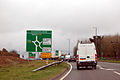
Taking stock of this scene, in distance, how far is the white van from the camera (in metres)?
26.5

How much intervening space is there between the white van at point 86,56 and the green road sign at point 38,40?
4.20 metres

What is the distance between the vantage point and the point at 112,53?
303 ft

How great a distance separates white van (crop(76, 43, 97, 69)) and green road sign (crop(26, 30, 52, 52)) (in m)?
4.20

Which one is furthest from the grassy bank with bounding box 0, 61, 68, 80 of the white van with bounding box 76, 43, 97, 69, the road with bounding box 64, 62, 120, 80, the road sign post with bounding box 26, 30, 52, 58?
the road sign post with bounding box 26, 30, 52, 58

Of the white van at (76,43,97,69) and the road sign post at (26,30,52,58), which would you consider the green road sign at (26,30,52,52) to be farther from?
the white van at (76,43,97,69)

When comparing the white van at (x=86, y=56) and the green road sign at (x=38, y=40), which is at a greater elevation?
the green road sign at (x=38, y=40)

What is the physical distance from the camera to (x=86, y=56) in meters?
26.6

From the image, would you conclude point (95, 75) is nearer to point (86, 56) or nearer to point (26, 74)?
point (26, 74)

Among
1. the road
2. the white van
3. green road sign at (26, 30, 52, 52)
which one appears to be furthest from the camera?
green road sign at (26, 30, 52, 52)

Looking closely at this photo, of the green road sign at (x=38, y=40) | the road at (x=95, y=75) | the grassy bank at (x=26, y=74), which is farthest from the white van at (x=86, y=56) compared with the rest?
the grassy bank at (x=26, y=74)

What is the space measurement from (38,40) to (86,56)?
6.56 metres

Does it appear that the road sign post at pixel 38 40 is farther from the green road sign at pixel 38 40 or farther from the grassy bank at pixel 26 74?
the grassy bank at pixel 26 74

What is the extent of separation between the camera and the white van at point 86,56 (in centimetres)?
2647

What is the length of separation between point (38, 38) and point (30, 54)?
2.99 metres
